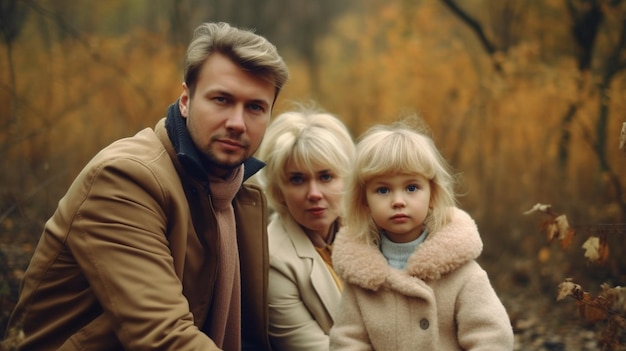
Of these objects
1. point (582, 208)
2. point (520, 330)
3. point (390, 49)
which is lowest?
point (520, 330)

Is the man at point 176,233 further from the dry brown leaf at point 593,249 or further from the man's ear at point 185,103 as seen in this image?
the dry brown leaf at point 593,249

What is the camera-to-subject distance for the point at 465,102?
30.9 feet

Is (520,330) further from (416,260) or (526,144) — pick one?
(416,260)

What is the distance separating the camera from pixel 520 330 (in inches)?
242

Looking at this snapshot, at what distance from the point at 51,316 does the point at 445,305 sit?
1527mm

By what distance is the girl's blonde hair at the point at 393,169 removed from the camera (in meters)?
2.83

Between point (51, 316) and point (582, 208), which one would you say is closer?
point (51, 316)

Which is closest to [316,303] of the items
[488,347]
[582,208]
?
[488,347]

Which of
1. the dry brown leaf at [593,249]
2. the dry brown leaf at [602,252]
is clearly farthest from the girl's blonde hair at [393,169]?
the dry brown leaf at [602,252]

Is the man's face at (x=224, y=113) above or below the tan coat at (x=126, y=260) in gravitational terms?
above

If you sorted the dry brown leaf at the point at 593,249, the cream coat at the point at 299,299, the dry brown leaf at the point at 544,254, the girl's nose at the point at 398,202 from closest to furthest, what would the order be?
the girl's nose at the point at 398,202 → the dry brown leaf at the point at 593,249 → the cream coat at the point at 299,299 → the dry brown leaf at the point at 544,254

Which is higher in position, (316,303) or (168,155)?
(168,155)

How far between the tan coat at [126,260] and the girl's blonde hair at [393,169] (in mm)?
613

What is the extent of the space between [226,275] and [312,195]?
76 cm
